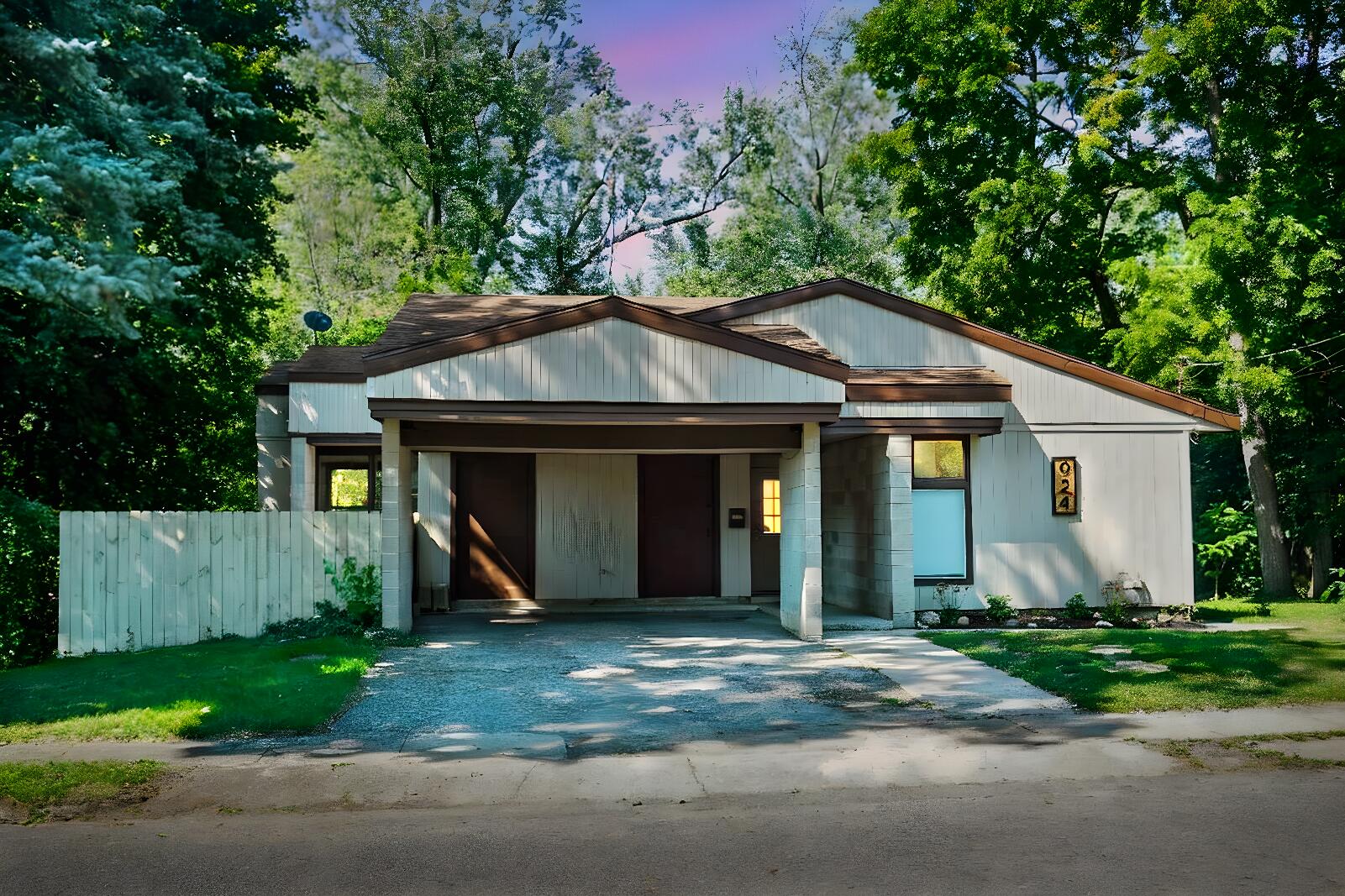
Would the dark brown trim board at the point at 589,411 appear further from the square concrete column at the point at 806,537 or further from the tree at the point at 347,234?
the tree at the point at 347,234

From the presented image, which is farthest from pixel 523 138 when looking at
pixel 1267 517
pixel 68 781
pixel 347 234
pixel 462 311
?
pixel 68 781

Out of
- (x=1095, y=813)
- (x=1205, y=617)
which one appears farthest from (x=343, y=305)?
(x=1095, y=813)

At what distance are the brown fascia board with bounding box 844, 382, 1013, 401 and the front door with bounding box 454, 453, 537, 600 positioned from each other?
5534mm

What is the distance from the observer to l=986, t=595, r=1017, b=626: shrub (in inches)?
585

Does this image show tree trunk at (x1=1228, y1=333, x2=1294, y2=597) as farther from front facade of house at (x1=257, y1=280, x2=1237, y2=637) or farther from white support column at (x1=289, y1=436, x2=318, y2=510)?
white support column at (x1=289, y1=436, x2=318, y2=510)

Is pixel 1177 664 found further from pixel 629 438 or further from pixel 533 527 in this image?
pixel 533 527

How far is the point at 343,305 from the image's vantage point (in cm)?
3931

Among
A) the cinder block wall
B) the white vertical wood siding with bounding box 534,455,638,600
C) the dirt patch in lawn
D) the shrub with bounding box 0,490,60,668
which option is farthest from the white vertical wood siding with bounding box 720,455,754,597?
the dirt patch in lawn

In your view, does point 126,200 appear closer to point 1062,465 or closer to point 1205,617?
point 1062,465

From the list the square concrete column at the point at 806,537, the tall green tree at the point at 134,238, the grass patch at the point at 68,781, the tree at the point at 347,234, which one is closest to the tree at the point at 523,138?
the tree at the point at 347,234

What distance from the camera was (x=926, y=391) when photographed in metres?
14.6

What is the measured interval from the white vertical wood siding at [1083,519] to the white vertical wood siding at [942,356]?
33 cm

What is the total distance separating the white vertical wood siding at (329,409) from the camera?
15.8 metres

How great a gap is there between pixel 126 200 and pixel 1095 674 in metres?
9.48
